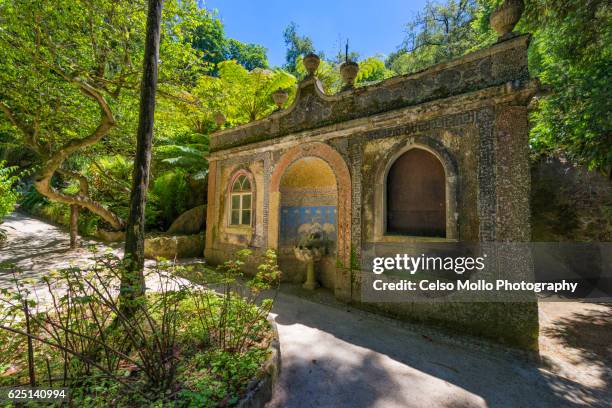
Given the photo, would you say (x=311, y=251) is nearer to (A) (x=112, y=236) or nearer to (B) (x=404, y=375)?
(B) (x=404, y=375)

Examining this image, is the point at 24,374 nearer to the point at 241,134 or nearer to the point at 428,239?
the point at 428,239

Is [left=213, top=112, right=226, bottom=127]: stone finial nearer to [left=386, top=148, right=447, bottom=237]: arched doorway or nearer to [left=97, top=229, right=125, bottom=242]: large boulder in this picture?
[left=386, top=148, right=447, bottom=237]: arched doorway

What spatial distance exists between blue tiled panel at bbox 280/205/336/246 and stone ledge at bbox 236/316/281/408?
15.1 ft

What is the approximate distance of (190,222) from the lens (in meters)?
11.4

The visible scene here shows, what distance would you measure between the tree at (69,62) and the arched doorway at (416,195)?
6968 mm

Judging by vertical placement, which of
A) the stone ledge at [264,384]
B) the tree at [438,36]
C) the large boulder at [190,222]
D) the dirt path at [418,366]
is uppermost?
the tree at [438,36]

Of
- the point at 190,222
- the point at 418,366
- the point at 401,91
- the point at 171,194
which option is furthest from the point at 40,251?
the point at 401,91

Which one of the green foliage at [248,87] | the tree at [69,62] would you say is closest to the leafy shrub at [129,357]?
the tree at [69,62]

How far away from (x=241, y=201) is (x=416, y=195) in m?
5.50

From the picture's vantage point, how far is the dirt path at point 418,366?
122 inches

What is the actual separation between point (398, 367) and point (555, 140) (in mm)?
6180

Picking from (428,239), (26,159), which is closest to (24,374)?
(428,239)

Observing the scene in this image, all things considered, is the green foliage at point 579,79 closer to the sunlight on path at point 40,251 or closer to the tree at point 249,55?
the sunlight on path at point 40,251

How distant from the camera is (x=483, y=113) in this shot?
15.4 ft
